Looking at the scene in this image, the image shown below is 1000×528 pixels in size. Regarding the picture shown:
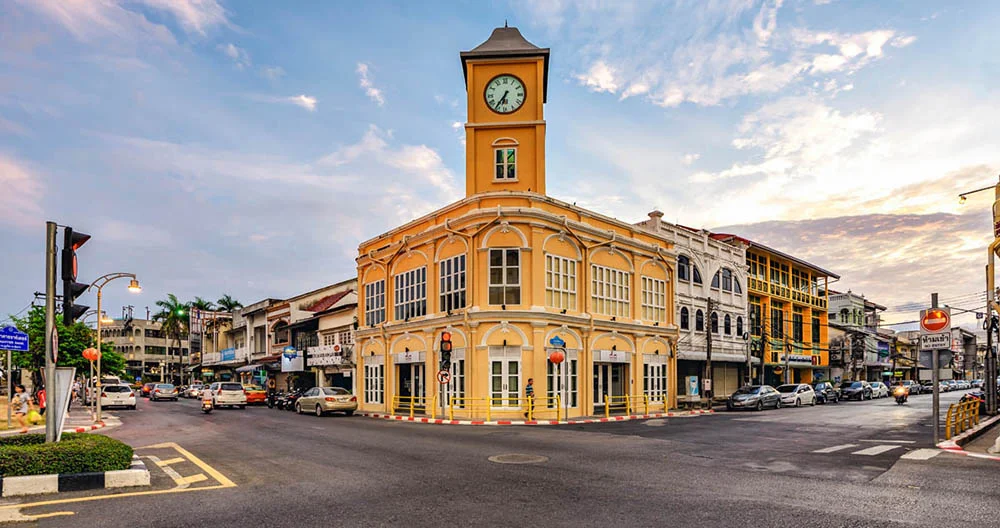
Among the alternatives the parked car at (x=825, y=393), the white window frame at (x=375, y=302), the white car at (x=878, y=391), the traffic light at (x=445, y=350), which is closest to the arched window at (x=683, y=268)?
the parked car at (x=825, y=393)

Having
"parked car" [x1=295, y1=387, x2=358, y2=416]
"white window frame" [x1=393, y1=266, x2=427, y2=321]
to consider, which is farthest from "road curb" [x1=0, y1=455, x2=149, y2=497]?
"white window frame" [x1=393, y1=266, x2=427, y2=321]

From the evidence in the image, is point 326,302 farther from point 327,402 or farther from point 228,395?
Result: point 327,402

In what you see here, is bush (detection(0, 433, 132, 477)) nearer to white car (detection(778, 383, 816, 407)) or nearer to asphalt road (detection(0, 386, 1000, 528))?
asphalt road (detection(0, 386, 1000, 528))

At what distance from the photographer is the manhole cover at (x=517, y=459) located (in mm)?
13305

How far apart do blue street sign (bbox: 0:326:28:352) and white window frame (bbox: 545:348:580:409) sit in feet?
62.2

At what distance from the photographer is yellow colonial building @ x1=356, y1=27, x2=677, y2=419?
94.7 feet

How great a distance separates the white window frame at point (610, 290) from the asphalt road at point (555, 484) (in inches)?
570

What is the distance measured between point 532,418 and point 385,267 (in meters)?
13.9

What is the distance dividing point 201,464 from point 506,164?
22501 millimetres

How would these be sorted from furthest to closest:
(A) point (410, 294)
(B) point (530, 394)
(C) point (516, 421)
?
(A) point (410, 294) → (B) point (530, 394) → (C) point (516, 421)

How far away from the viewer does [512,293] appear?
96.1 feet

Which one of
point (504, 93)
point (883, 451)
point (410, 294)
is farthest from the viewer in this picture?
point (410, 294)

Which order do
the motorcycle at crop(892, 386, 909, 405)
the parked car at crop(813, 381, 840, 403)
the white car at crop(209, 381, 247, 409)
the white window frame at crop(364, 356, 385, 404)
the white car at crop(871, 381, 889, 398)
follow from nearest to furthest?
the white window frame at crop(364, 356, 385, 404) → the white car at crop(209, 381, 247, 409) → the motorcycle at crop(892, 386, 909, 405) → the parked car at crop(813, 381, 840, 403) → the white car at crop(871, 381, 889, 398)

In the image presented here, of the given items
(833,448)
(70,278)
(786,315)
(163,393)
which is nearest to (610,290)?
(833,448)
